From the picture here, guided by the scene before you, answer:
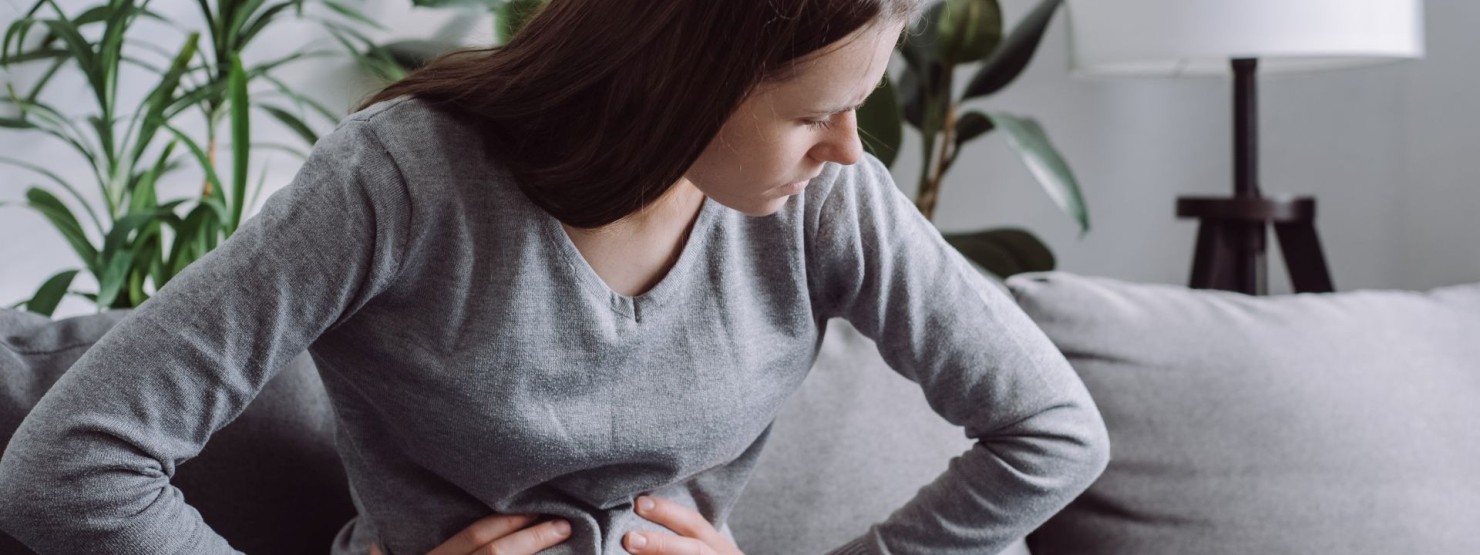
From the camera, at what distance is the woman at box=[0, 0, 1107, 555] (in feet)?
2.20

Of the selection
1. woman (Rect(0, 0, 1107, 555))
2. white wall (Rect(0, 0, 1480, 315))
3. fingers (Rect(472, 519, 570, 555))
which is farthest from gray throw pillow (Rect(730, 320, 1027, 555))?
white wall (Rect(0, 0, 1480, 315))

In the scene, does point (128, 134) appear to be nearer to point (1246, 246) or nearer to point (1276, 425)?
point (1276, 425)

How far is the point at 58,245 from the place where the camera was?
1.59 metres

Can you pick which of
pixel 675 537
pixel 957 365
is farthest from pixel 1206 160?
pixel 675 537

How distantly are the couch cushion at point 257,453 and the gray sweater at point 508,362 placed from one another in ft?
0.20

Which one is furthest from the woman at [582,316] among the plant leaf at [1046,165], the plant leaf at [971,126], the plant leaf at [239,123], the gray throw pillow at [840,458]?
the plant leaf at [971,126]

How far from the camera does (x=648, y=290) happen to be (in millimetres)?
795

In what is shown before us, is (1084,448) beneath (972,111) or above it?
beneath

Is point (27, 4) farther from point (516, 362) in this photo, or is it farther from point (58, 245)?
point (516, 362)

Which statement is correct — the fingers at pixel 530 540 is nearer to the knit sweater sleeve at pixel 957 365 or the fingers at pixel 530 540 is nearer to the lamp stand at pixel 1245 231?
the knit sweater sleeve at pixel 957 365

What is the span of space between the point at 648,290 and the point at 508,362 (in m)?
0.10

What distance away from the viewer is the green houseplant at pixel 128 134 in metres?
1.24

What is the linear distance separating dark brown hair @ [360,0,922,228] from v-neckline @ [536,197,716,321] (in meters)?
0.02

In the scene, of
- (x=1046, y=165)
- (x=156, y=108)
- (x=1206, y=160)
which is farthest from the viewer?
(x=1206, y=160)
